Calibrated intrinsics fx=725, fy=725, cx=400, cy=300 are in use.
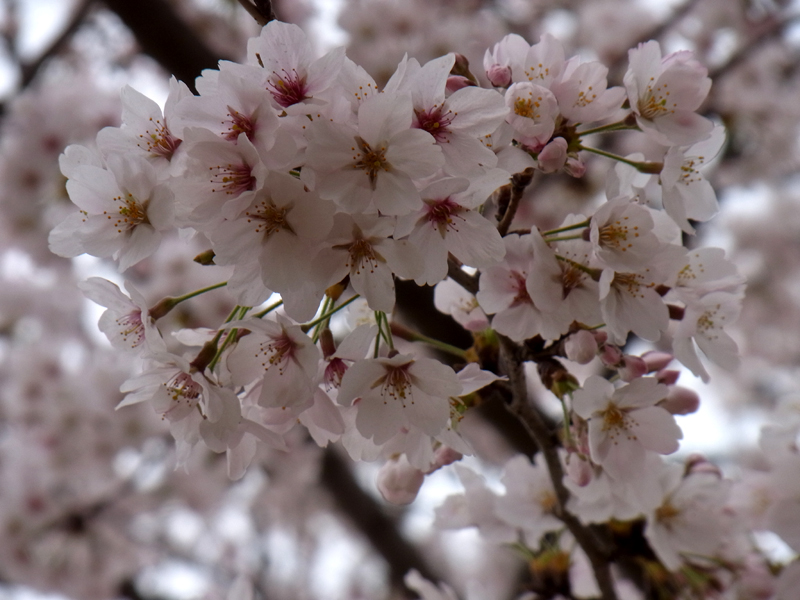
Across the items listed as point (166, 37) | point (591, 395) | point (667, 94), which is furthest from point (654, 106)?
point (166, 37)

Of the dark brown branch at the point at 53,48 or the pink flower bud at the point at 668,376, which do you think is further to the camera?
the dark brown branch at the point at 53,48

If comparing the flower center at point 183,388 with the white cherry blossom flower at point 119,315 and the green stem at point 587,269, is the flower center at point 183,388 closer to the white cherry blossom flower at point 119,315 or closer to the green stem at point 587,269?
the white cherry blossom flower at point 119,315

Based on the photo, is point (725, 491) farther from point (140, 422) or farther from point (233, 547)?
point (233, 547)

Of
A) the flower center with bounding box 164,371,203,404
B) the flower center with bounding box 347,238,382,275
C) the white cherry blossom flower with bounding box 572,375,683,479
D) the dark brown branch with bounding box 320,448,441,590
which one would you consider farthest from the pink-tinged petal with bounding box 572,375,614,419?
the dark brown branch with bounding box 320,448,441,590

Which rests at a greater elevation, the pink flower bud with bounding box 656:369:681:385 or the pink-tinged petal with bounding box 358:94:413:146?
the pink-tinged petal with bounding box 358:94:413:146

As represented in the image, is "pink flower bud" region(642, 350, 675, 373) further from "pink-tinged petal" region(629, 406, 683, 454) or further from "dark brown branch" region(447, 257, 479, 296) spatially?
"dark brown branch" region(447, 257, 479, 296)

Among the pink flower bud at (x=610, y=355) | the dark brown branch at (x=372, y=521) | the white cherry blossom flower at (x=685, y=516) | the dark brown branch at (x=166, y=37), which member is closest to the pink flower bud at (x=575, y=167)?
the pink flower bud at (x=610, y=355)

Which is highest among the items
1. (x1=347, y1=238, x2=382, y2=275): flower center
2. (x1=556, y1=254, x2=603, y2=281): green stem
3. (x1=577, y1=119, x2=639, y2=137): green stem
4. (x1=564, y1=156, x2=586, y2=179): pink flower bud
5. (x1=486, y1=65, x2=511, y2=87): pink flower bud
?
(x1=486, y1=65, x2=511, y2=87): pink flower bud
